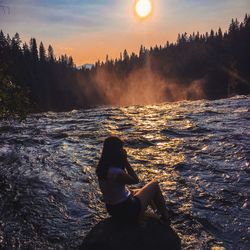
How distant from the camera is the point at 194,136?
21.5 meters

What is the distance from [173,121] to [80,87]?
535 ft

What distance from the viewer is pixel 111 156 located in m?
8.38

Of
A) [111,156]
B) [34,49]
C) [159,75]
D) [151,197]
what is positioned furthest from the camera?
[159,75]

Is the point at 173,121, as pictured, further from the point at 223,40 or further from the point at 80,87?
the point at 80,87

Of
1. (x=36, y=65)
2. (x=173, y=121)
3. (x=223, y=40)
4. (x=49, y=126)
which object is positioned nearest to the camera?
(x=173, y=121)

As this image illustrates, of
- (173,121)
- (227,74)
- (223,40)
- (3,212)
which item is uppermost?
(223,40)

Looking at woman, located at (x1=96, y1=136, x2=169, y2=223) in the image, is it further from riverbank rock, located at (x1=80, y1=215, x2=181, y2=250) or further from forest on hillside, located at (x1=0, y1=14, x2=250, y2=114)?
forest on hillside, located at (x1=0, y1=14, x2=250, y2=114)

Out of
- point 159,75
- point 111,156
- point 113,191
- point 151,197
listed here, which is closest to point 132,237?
point 113,191

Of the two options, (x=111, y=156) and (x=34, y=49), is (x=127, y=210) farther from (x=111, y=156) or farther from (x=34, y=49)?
(x=34, y=49)

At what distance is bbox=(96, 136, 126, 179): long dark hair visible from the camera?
8.40 m

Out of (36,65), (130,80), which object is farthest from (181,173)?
(130,80)

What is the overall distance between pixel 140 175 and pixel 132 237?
6.67 m

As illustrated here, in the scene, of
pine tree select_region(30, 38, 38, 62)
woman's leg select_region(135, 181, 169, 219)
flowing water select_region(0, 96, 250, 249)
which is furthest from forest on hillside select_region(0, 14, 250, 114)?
woman's leg select_region(135, 181, 169, 219)

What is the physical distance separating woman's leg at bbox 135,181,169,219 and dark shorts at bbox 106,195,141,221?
28 cm
